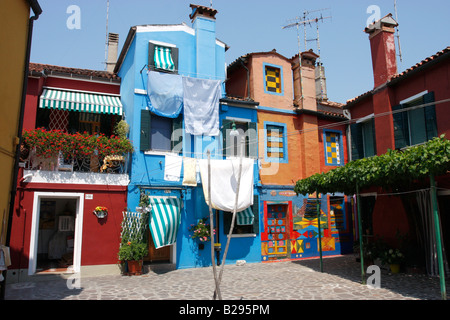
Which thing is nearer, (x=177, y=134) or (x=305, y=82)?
(x=177, y=134)

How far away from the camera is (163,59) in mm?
13391

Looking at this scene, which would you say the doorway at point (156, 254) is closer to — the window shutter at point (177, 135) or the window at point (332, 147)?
the window shutter at point (177, 135)

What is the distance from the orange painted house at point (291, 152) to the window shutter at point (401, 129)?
9.90ft

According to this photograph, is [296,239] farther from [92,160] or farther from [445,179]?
[92,160]

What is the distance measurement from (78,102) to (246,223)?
7955 mm

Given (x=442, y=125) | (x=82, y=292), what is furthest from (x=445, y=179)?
(x=82, y=292)

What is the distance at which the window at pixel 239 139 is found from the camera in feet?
45.9

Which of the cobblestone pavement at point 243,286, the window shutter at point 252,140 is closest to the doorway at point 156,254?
the cobblestone pavement at point 243,286

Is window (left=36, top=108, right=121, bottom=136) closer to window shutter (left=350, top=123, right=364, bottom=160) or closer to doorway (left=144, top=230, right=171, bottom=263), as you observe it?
doorway (left=144, top=230, right=171, bottom=263)

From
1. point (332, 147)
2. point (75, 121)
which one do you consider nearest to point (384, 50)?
point (332, 147)

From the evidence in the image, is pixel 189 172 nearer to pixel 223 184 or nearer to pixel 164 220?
pixel 223 184

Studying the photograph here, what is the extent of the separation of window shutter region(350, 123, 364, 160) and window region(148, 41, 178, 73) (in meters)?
7.69

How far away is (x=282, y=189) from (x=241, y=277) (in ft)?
16.6

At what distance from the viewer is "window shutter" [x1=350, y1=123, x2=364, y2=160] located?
13.4m
